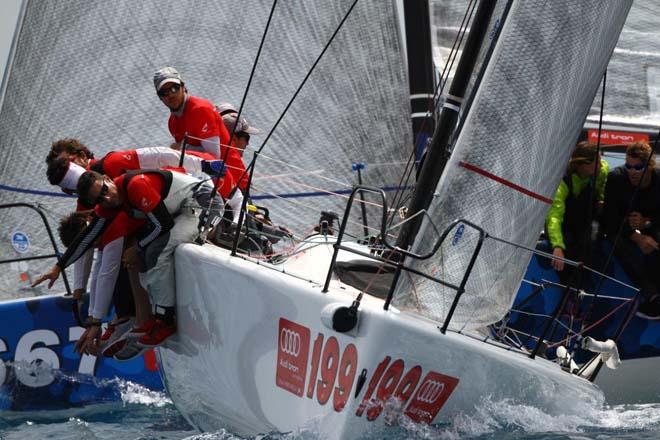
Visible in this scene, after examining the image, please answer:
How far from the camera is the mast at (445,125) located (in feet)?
16.4

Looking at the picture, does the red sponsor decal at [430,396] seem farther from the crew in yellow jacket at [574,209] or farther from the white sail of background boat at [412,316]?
the crew in yellow jacket at [574,209]

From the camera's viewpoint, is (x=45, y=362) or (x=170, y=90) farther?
(x=45, y=362)

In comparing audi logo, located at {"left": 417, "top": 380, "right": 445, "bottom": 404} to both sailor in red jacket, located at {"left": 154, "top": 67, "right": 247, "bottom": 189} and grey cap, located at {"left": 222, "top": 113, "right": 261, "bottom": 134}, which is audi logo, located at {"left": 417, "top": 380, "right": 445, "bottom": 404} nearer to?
sailor in red jacket, located at {"left": 154, "top": 67, "right": 247, "bottom": 189}

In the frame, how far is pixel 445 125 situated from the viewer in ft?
16.5

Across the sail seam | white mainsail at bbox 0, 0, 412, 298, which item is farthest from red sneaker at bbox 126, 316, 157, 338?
white mainsail at bbox 0, 0, 412, 298

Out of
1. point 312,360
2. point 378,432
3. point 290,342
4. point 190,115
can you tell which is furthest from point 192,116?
point 378,432

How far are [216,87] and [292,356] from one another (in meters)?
2.96

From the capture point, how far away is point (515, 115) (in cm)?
465

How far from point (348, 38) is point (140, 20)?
122cm

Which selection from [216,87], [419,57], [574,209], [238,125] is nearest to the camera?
[238,125]

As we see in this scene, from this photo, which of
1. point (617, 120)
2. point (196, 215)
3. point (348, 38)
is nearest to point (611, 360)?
point (196, 215)

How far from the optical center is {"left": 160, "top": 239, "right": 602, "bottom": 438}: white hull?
4.26m

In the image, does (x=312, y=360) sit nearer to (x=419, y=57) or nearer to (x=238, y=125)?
(x=238, y=125)

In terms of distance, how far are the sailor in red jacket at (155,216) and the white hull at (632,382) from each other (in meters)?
2.44
